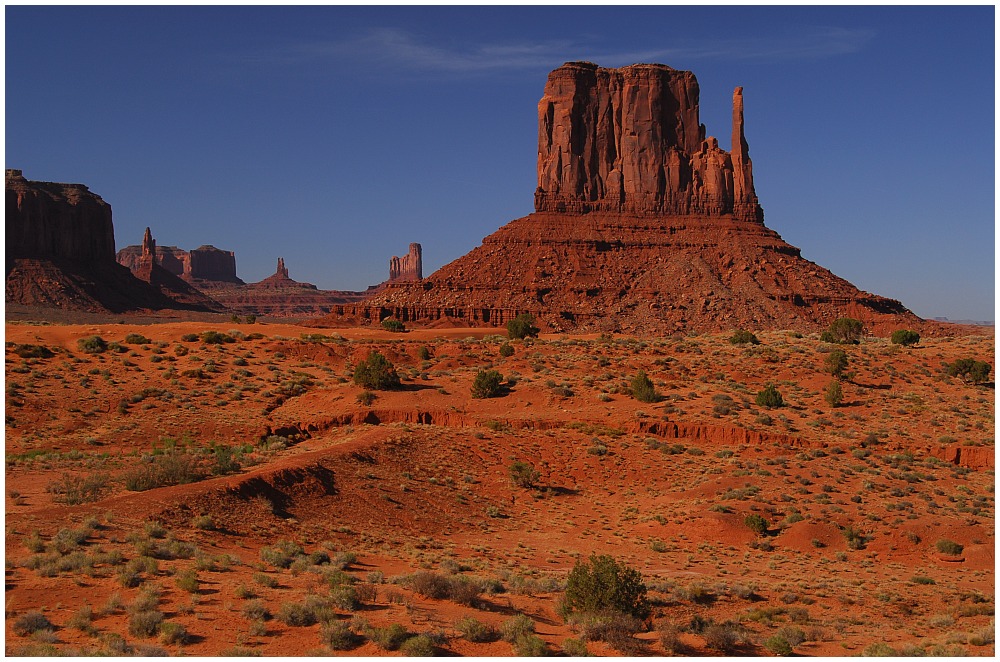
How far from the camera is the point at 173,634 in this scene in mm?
11875

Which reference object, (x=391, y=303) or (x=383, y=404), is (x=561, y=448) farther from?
(x=391, y=303)

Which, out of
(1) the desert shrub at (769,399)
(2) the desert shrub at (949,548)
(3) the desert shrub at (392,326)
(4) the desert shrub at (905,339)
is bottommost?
(2) the desert shrub at (949,548)

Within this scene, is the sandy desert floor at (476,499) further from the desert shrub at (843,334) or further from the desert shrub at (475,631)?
the desert shrub at (843,334)

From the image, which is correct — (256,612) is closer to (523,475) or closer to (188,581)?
(188,581)

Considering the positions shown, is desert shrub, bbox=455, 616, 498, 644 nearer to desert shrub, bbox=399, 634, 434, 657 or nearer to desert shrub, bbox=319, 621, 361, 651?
desert shrub, bbox=399, 634, 434, 657

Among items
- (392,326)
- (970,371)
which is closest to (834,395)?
(970,371)

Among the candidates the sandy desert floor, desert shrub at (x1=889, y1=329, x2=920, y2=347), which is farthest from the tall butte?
the sandy desert floor

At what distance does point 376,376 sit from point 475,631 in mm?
25889

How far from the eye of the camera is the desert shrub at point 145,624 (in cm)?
1197

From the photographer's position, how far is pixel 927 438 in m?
33.5

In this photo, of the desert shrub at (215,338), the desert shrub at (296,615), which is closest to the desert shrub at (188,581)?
the desert shrub at (296,615)

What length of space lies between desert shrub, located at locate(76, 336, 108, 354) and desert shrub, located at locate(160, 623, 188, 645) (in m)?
33.7

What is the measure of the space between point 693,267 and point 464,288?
1032 inches

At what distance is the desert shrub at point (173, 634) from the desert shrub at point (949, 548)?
19.0 metres
